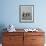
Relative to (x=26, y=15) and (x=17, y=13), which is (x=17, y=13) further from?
(x=26, y=15)

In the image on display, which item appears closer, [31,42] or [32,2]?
[31,42]

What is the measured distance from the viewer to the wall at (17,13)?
4.00 metres

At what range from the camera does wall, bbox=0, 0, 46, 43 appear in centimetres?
400

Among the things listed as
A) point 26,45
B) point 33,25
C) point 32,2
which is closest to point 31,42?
point 26,45

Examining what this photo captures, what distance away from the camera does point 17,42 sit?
11.7 feet

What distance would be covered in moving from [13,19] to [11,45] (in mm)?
878

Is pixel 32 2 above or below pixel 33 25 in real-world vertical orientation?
above

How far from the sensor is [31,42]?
11.6 feet

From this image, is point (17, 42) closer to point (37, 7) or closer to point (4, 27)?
point (4, 27)

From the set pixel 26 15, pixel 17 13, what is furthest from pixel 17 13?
pixel 26 15

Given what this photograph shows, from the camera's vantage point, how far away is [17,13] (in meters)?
4.02

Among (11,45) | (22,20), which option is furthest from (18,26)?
(11,45)

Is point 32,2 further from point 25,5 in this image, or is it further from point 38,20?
point 38,20

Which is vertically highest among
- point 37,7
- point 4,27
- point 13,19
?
point 37,7
